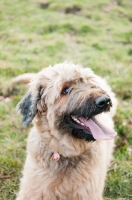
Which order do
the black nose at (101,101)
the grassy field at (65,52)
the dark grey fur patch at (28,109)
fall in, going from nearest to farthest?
the black nose at (101,101) → the dark grey fur patch at (28,109) → the grassy field at (65,52)

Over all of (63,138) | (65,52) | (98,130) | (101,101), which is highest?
(101,101)

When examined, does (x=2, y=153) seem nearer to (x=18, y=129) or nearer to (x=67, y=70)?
(x=18, y=129)

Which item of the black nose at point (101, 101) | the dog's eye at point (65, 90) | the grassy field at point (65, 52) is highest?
the black nose at point (101, 101)

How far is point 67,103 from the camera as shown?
333 cm

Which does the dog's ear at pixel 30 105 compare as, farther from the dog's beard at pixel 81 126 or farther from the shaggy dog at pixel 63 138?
the dog's beard at pixel 81 126

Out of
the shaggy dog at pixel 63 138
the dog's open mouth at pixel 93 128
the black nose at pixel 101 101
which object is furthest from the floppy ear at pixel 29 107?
the black nose at pixel 101 101

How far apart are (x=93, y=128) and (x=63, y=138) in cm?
33

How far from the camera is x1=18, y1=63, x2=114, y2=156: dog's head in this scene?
319cm

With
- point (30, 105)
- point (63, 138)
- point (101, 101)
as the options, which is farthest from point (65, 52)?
point (101, 101)

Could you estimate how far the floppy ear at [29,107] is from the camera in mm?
3488

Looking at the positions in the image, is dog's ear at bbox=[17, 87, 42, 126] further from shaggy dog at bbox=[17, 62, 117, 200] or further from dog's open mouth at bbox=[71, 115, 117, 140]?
dog's open mouth at bbox=[71, 115, 117, 140]

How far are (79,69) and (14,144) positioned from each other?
188 cm

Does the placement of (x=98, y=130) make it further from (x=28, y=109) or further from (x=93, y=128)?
(x=28, y=109)

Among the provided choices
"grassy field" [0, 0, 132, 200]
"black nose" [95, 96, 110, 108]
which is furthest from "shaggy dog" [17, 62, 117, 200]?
"grassy field" [0, 0, 132, 200]
